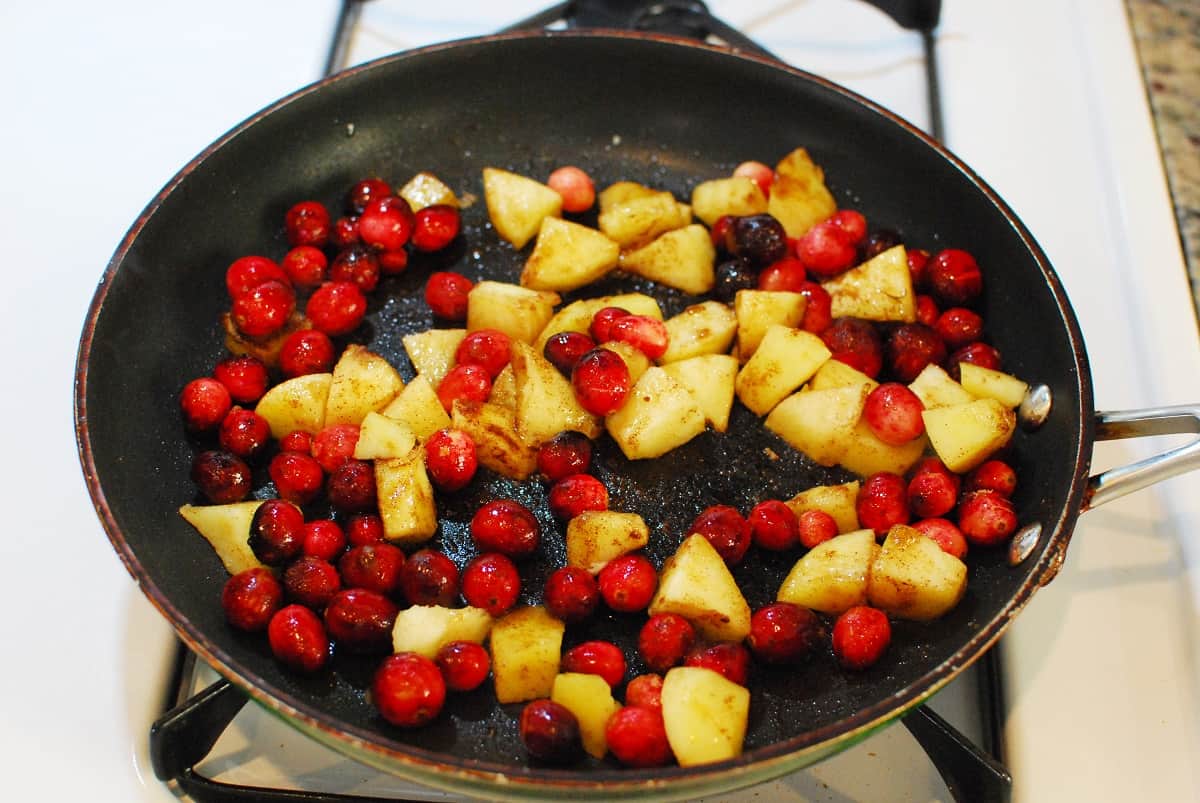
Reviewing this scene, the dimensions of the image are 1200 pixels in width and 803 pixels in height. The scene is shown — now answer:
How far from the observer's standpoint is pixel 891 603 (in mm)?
1785

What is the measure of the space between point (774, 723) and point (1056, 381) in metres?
0.83

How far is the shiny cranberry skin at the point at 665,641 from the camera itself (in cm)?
171

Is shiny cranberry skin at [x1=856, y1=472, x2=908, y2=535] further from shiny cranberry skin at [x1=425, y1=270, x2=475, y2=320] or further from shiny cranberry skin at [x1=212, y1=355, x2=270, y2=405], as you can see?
shiny cranberry skin at [x1=212, y1=355, x2=270, y2=405]

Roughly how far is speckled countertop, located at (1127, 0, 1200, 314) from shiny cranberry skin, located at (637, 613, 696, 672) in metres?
1.48

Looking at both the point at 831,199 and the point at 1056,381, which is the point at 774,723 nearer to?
the point at 1056,381

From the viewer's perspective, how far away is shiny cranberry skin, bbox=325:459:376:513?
1.88m

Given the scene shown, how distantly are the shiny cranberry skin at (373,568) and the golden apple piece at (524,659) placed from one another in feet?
0.67

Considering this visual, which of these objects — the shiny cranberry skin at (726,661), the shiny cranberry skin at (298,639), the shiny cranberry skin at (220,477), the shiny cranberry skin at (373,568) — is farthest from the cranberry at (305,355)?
the shiny cranberry skin at (726,661)

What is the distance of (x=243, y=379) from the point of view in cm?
204

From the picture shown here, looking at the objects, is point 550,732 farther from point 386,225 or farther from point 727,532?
point 386,225

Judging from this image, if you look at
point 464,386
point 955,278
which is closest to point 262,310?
point 464,386

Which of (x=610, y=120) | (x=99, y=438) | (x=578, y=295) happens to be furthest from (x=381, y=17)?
(x=99, y=438)

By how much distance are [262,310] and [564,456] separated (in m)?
0.69

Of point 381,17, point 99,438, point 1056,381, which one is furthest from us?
point 381,17
